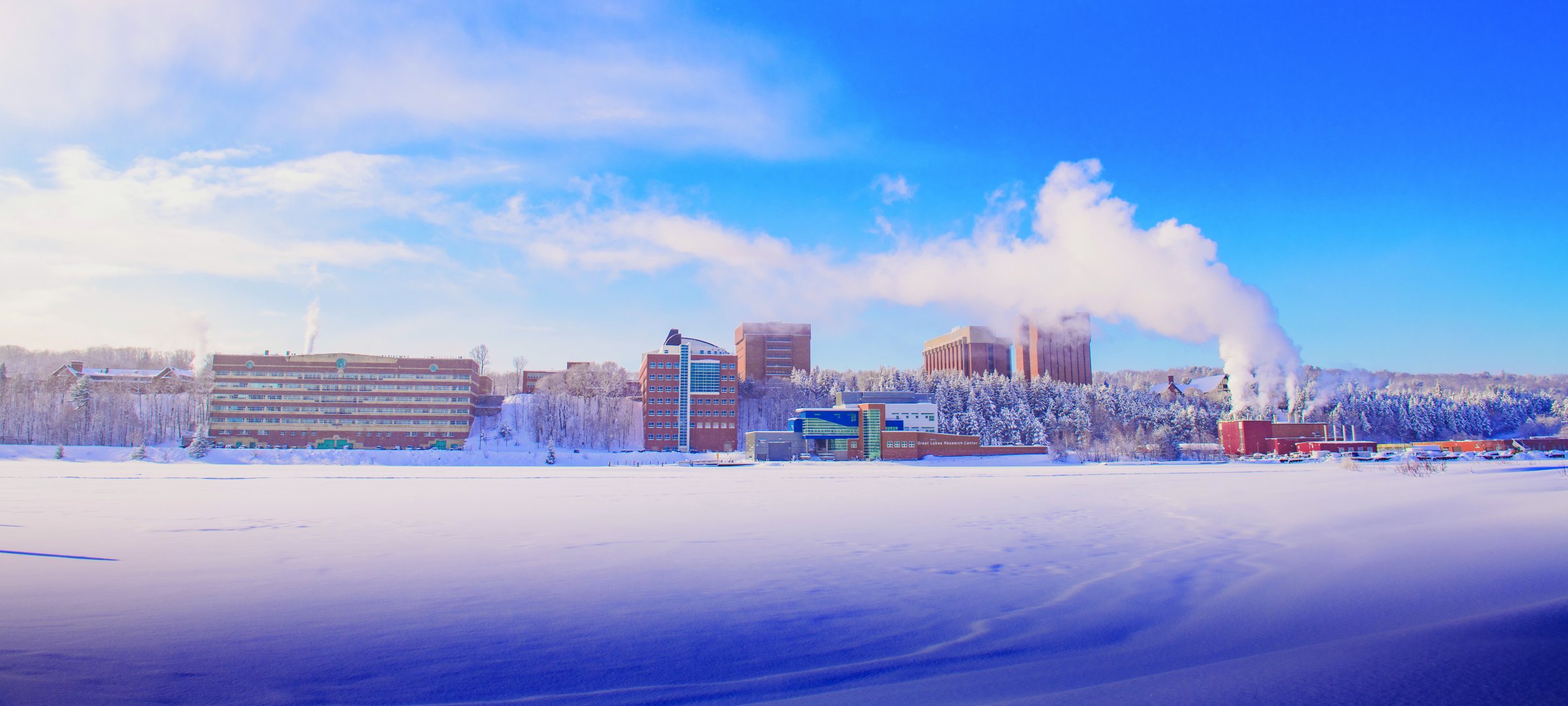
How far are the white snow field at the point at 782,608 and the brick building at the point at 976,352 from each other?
138 m

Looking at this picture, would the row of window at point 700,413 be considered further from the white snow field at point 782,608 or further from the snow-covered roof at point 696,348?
the white snow field at point 782,608

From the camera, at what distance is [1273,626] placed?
7.57 m

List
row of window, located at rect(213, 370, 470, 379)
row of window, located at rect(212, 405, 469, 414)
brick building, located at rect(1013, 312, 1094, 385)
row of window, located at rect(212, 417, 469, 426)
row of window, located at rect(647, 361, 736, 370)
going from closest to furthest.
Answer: row of window, located at rect(212, 417, 469, 426), row of window, located at rect(212, 405, 469, 414), row of window, located at rect(213, 370, 470, 379), row of window, located at rect(647, 361, 736, 370), brick building, located at rect(1013, 312, 1094, 385)

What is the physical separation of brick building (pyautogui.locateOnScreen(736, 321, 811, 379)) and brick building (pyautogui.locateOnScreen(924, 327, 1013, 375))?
102ft

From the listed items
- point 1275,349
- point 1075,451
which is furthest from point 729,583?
point 1075,451

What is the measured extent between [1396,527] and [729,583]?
48.7ft

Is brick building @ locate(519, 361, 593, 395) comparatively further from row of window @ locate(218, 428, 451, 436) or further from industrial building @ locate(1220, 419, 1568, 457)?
industrial building @ locate(1220, 419, 1568, 457)

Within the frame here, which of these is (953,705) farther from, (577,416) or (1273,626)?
(577,416)

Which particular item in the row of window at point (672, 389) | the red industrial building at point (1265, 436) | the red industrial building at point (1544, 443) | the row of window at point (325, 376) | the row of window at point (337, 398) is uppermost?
the row of window at point (325, 376)

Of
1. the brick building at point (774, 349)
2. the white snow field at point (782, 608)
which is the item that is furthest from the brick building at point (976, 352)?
the white snow field at point (782, 608)

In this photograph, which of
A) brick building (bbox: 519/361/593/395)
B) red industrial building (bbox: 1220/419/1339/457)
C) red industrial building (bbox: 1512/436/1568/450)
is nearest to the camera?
red industrial building (bbox: 1220/419/1339/457)

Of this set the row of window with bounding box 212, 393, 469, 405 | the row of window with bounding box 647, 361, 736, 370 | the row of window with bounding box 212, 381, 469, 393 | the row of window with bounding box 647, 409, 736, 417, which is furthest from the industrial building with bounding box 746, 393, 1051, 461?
the row of window with bounding box 212, 393, 469, 405

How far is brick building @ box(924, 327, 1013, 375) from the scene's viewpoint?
156 meters

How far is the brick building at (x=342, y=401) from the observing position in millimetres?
92938
